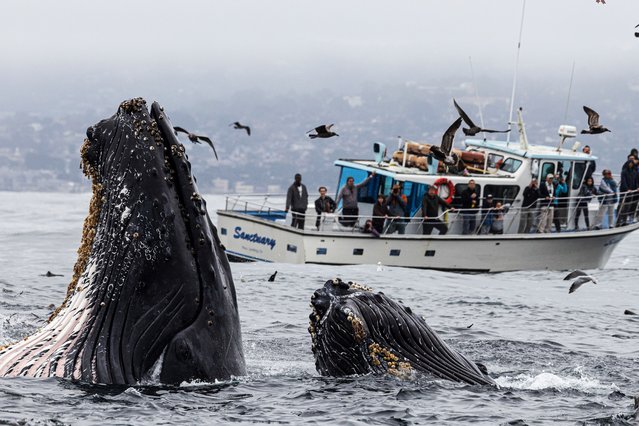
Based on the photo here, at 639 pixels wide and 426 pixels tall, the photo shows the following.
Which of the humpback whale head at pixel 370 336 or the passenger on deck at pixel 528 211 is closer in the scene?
the humpback whale head at pixel 370 336

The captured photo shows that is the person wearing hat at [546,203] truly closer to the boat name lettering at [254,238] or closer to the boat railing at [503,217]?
the boat railing at [503,217]

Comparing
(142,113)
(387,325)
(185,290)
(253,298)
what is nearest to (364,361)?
(387,325)

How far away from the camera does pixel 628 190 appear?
33.9 meters

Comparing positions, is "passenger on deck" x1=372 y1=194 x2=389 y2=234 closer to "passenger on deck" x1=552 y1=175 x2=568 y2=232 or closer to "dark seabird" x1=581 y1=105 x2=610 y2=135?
"passenger on deck" x1=552 y1=175 x2=568 y2=232

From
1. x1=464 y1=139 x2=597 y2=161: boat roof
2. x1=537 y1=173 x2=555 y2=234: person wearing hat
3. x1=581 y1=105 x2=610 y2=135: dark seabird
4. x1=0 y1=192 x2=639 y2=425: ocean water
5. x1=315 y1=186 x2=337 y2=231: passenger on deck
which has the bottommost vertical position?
x1=0 y1=192 x2=639 y2=425: ocean water

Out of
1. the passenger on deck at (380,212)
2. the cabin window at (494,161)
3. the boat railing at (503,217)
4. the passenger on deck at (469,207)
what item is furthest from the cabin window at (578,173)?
the passenger on deck at (380,212)

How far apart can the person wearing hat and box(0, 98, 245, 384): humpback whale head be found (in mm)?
24306

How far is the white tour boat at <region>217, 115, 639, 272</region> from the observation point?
31.2m

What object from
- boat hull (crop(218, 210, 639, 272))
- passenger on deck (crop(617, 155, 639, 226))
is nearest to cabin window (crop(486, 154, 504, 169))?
boat hull (crop(218, 210, 639, 272))

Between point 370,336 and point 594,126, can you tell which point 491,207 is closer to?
point 594,126

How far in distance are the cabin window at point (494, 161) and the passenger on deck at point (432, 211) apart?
3.54 meters

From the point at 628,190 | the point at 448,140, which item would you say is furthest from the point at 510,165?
the point at 448,140

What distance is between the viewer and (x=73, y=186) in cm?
18288

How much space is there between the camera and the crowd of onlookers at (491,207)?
31.1 m
